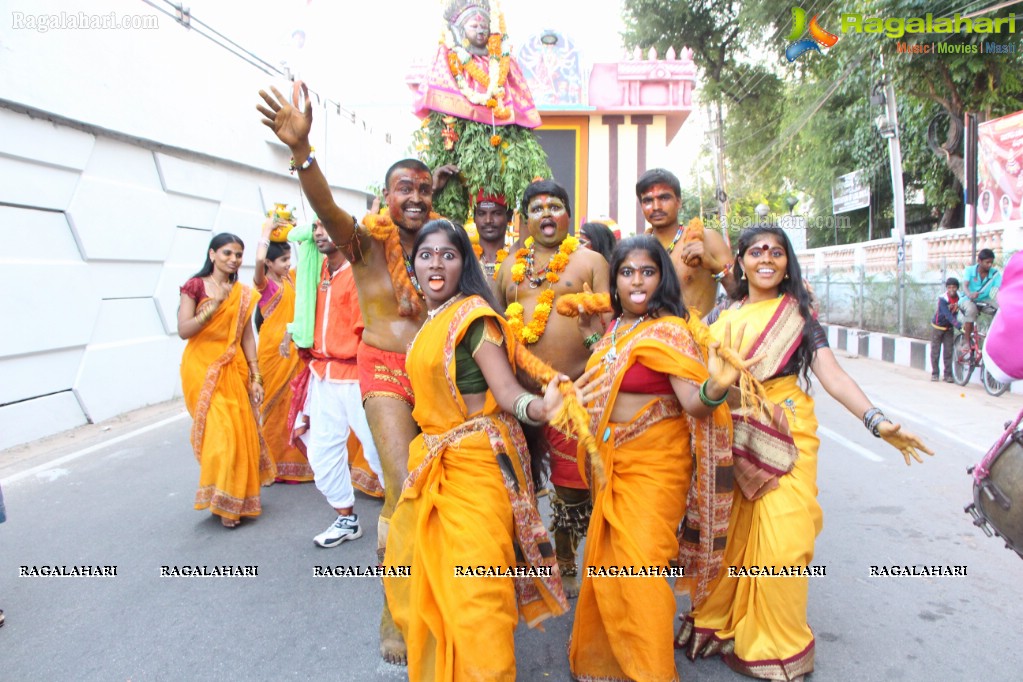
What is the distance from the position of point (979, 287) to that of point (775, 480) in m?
9.33

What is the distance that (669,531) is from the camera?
2738mm

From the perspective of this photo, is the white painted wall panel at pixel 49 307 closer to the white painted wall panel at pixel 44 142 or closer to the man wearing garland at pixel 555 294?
the white painted wall panel at pixel 44 142

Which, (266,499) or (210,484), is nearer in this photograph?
(210,484)

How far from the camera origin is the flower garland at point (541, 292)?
3875 mm

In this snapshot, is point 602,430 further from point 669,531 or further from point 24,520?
point 24,520

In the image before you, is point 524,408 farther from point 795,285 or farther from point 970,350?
point 970,350

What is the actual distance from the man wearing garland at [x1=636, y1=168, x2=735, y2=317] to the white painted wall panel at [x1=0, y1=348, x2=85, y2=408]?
6.13 metres

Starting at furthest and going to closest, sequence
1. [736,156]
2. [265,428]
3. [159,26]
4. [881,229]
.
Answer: [736,156] < [881,229] < [159,26] < [265,428]

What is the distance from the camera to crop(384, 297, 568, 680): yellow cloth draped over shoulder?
235cm

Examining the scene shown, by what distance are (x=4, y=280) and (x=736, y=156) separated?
26134mm

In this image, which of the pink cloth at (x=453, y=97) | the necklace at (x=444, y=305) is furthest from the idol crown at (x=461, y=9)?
the necklace at (x=444, y=305)

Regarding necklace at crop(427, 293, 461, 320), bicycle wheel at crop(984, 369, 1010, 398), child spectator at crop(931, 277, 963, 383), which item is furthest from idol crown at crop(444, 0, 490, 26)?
child spectator at crop(931, 277, 963, 383)

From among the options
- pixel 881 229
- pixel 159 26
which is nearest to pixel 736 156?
pixel 881 229

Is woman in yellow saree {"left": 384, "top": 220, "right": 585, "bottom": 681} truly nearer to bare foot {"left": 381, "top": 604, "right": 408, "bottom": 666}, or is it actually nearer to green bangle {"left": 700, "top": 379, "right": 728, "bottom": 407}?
bare foot {"left": 381, "top": 604, "right": 408, "bottom": 666}
